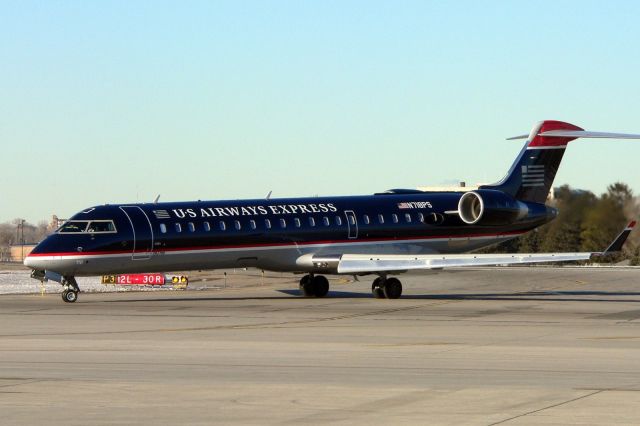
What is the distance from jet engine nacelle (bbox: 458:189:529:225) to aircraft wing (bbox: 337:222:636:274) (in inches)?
158

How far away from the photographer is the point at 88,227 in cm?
3456

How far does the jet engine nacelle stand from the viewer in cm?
4016

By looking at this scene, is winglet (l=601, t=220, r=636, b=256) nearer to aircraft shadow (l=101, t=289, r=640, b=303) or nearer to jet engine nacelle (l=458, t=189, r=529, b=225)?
aircraft shadow (l=101, t=289, r=640, b=303)

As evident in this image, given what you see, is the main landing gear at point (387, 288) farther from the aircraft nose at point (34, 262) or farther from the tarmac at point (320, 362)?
the aircraft nose at point (34, 262)

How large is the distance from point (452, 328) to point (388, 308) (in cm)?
764

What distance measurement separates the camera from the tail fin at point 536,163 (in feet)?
139

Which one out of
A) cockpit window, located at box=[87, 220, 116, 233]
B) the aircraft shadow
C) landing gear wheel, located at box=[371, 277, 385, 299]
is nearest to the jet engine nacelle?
the aircraft shadow

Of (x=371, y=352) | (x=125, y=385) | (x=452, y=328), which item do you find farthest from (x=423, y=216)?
(x=125, y=385)

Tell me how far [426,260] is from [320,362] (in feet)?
59.5

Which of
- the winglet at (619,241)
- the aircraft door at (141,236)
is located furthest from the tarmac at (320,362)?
the winglet at (619,241)

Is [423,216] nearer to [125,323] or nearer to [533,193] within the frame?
[533,193]

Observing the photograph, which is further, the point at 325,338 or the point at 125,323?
the point at 125,323

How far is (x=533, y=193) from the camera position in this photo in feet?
141

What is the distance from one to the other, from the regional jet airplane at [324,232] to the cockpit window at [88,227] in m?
0.03
